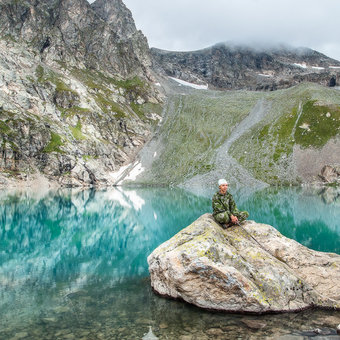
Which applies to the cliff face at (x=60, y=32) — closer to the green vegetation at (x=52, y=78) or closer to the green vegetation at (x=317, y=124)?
the green vegetation at (x=52, y=78)

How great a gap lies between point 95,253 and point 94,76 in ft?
557

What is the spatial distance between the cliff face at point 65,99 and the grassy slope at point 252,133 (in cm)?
1883

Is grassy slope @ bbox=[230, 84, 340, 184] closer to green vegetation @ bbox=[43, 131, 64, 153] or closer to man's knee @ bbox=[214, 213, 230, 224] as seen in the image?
green vegetation @ bbox=[43, 131, 64, 153]

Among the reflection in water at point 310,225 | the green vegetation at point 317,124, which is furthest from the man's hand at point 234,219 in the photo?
the green vegetation at point 317,124

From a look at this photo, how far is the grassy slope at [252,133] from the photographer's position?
123312 millimetres

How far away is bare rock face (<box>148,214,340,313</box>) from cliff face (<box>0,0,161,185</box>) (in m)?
104

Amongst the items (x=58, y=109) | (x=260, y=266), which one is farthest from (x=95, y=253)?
(x=58, y=109)

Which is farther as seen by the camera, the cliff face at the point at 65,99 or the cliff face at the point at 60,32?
the cliff face at the point at 60,32

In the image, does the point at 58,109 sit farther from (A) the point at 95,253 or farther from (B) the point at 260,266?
(B) the point at 260,266

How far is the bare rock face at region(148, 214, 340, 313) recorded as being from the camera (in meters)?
12.8

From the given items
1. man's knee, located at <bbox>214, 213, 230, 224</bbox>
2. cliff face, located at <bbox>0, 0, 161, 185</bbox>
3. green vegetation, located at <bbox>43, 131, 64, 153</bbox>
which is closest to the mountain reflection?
man's knee, located at <bbox>214, 213, 230, 224</bbox>

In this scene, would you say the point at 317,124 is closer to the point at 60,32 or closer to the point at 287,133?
the point at 287,133

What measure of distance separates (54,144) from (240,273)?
4703 inches

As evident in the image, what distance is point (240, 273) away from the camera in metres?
13.0
